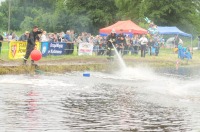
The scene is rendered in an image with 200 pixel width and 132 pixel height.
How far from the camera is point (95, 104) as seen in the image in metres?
17.0

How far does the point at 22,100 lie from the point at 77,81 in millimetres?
→ 7326

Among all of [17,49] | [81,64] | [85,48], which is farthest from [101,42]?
[17,49]

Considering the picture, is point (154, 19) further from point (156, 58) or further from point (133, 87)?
point (133, 87)

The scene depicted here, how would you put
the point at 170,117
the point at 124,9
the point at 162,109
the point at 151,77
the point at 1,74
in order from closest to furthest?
the point at 170,117, the point at 162,109, the point at 1,74, the point at 151,77, the point at 124,9

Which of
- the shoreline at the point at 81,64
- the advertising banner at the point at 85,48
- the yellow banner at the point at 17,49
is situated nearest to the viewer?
the shoreline at the point at 81,64

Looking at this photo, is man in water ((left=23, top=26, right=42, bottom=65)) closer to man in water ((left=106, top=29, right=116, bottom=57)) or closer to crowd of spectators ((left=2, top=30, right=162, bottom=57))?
crowd of spectators ((left=2, top=30, right=162, bottom=57))

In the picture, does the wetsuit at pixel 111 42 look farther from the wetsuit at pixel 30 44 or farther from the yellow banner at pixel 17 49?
the wetsuit at pixel 30 44

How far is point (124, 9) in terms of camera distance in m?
83.6

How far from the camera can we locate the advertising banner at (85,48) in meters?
37.6

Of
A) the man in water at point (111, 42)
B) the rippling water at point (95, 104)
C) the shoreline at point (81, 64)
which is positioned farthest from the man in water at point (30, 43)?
the man in water at point (111, 42)

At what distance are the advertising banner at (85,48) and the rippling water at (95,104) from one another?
11241 mm

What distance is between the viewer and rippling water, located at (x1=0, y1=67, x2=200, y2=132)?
1335 centimetres

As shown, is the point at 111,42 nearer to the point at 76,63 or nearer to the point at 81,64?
the point at 76,63

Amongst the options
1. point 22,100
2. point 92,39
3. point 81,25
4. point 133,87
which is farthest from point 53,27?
point 22,100
